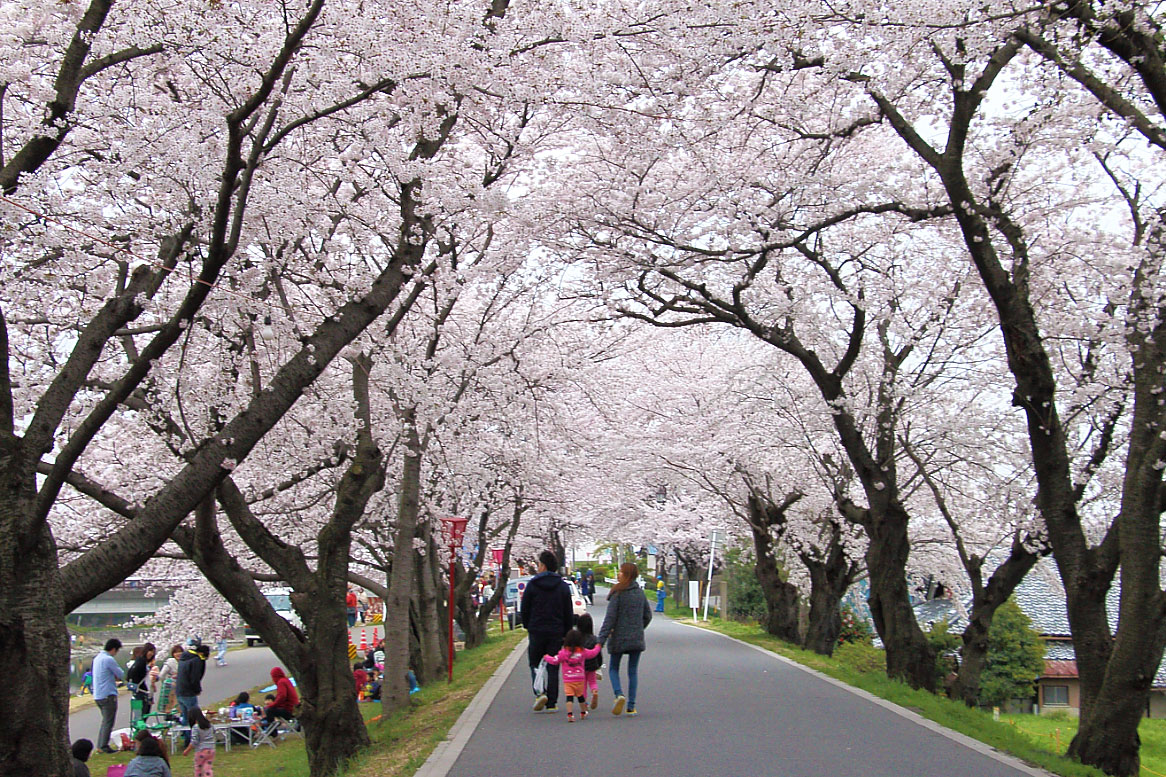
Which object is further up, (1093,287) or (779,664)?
(1093,287)

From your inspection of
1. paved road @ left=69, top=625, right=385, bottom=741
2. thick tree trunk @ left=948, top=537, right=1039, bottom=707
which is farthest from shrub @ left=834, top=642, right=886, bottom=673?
paved road @ left=69, top=625, right=385, bottom=741

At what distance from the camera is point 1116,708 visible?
9.21 metres

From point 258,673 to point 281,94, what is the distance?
102 ft

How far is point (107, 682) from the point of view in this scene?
1645 cm

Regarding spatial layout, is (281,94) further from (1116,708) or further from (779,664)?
(779,664)

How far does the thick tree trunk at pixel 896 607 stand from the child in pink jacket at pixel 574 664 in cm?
613

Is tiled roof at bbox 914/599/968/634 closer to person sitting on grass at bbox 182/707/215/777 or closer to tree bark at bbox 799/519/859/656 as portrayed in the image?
tree bark at bbox 799/519/859/656

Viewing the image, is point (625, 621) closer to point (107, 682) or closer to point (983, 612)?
point (983, 612)

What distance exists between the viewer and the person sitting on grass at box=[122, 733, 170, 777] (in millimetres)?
9867

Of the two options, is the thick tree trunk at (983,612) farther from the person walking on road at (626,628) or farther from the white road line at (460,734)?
the person walking on road at (626,628)

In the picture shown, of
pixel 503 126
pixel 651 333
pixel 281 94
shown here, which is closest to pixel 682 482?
pixel 651 333

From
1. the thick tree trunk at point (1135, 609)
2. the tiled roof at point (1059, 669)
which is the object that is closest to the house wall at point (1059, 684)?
the tiled roof at point (1059, 669)

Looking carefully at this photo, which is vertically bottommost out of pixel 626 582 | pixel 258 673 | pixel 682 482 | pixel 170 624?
pixel 258 673

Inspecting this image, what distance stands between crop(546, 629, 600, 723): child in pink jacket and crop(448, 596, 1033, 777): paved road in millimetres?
259
